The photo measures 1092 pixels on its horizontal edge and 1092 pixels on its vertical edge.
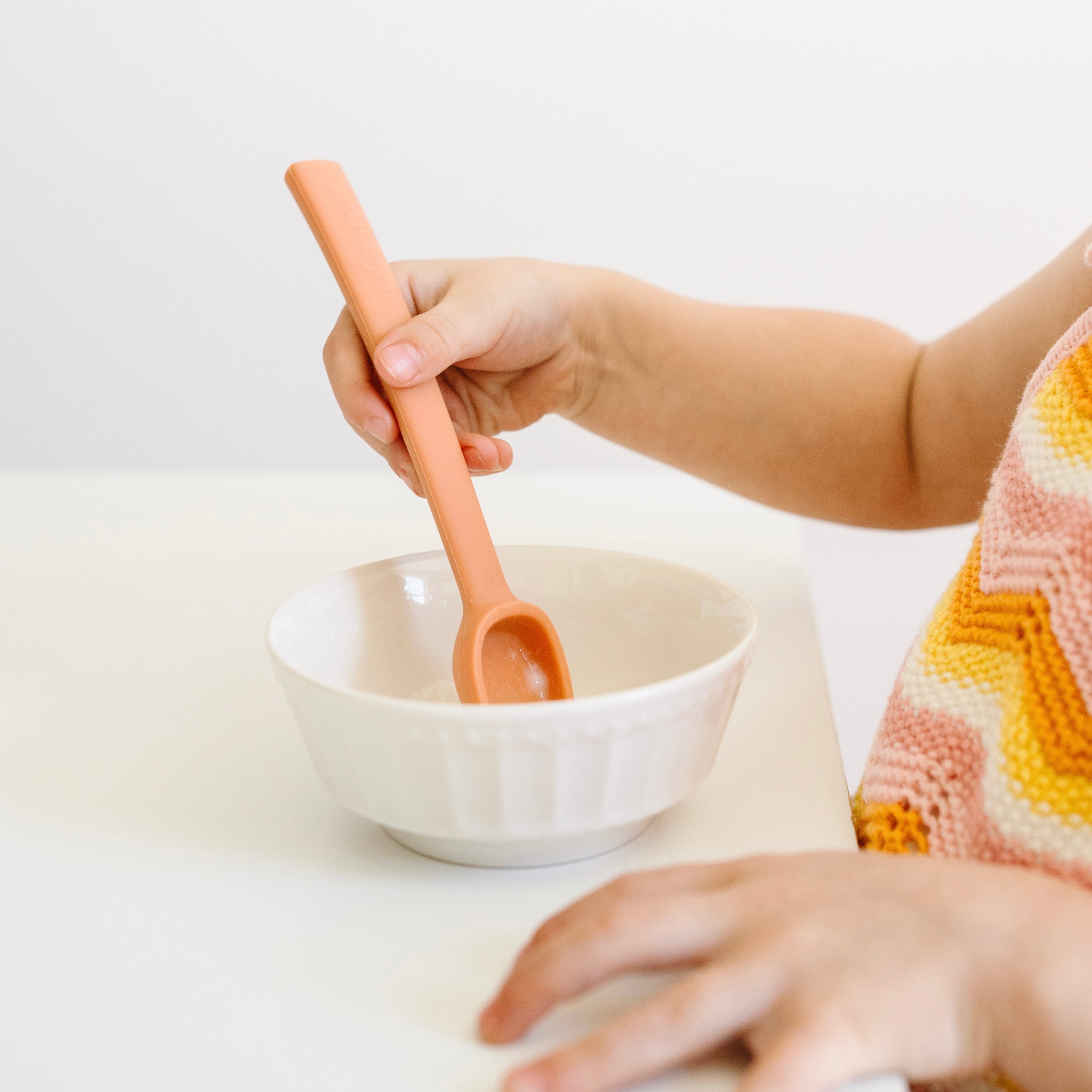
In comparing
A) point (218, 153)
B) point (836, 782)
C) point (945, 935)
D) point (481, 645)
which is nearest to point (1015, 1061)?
point (945, 935)

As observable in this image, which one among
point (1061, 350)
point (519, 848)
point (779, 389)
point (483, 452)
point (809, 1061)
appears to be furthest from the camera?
point (779, 389)

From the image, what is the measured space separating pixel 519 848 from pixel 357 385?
265mm

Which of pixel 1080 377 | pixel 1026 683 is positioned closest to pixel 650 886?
pixel 1026 683

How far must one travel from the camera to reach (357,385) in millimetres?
540

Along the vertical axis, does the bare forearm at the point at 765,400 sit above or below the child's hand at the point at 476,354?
below

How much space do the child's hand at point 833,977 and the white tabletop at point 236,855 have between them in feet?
0.05

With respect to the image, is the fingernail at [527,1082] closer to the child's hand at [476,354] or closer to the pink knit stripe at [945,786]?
the pink knit stripe at [945,786]

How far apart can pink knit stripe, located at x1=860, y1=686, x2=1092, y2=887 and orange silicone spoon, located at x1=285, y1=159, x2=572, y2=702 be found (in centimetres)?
14

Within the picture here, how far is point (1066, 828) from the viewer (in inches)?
13.4

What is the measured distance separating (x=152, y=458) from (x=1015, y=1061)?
2.02m

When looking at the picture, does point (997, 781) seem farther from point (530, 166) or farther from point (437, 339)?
point (530, 166)

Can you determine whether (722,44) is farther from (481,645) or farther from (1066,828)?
(1066,828)

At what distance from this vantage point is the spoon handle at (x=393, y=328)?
1.58 feet

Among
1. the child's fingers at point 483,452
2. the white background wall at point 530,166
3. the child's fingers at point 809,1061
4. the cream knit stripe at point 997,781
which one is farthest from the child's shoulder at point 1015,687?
the white background wall at point 530,166
